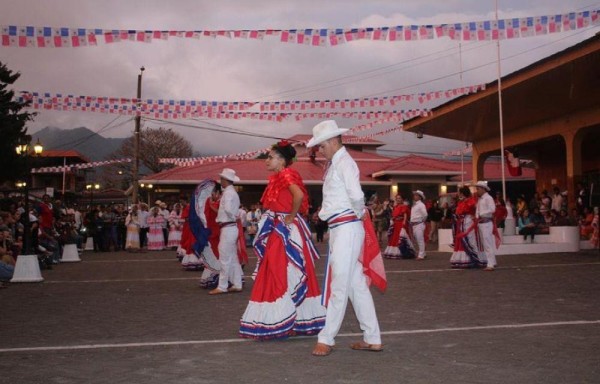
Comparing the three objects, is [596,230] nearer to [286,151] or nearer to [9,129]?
[286,151]

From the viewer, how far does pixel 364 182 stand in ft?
122

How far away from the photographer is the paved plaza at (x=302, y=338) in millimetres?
4988

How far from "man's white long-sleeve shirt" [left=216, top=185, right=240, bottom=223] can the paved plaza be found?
3.92 ft

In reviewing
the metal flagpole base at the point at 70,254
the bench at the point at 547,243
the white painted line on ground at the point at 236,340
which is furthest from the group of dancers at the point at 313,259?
the metal flagpole base at the point at 70,254

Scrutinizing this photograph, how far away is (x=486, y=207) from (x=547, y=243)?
664cm

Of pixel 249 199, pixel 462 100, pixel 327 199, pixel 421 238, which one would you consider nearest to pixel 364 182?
pixel 249 199

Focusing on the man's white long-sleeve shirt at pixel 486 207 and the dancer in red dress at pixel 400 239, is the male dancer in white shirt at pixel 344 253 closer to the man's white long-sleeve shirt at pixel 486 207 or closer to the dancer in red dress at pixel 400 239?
the man's white long-sleeve shirt at pixel 486 207

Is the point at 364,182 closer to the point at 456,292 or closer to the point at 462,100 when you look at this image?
the point at 462,100

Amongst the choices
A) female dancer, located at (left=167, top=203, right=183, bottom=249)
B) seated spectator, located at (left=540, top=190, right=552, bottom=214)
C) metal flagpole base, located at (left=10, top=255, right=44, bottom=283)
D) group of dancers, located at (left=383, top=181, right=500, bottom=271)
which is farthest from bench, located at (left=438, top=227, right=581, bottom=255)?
female dancer, located at (left=167, top=203, right=183, bottom=249)

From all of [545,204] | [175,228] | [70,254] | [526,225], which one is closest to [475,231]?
[526,225]

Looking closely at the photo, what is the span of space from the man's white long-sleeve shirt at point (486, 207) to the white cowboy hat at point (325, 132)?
8574 millimetres

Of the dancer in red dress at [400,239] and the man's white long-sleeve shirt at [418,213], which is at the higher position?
the man's white long-sleeve shirt at [418,213]

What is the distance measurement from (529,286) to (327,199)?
19.8 ft

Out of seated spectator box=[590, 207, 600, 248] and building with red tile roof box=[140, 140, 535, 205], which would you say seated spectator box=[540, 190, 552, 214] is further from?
building with red tile roof box=[140, 140, 535, 205]
